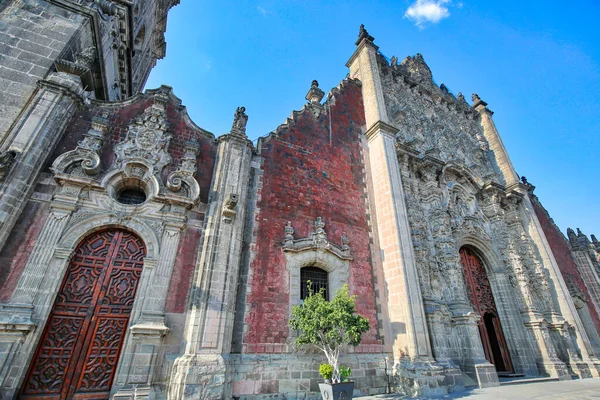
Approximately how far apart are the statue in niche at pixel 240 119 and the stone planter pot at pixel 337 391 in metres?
7.59

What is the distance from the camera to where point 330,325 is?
6719 millimetres

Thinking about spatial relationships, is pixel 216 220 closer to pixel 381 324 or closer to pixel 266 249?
pixel 266 249

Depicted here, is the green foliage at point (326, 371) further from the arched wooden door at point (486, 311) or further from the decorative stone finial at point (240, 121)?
the arched wooden door at point (486, 311)

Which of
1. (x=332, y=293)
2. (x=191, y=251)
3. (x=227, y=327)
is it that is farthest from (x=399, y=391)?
(x=191, y=251)

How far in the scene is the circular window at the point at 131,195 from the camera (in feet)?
25.0

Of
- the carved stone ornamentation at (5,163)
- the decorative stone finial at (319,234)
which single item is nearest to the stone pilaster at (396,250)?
the decorative stone finial at (319,234)

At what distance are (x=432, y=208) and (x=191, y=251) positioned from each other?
9.94 m

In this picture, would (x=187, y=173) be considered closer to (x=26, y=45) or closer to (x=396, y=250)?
(x=26, y=45)

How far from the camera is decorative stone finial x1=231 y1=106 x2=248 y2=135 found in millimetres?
9328

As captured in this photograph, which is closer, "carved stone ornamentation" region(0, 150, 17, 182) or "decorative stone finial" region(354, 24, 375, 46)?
"carved stone ornamentation" region(0, 150, 17, 182)

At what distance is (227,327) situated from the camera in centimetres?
666

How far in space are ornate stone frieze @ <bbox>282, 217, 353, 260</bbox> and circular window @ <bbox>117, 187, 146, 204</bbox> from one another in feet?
13.8

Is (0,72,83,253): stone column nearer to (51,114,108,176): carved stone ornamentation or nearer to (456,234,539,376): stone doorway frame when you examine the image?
(51,114,108,176): carved stone ornamentation

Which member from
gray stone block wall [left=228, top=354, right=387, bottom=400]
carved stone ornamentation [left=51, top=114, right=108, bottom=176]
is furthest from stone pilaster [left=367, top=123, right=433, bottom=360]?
carved stone ornamentation [left=51, top=114, right=108, bottom=176]
